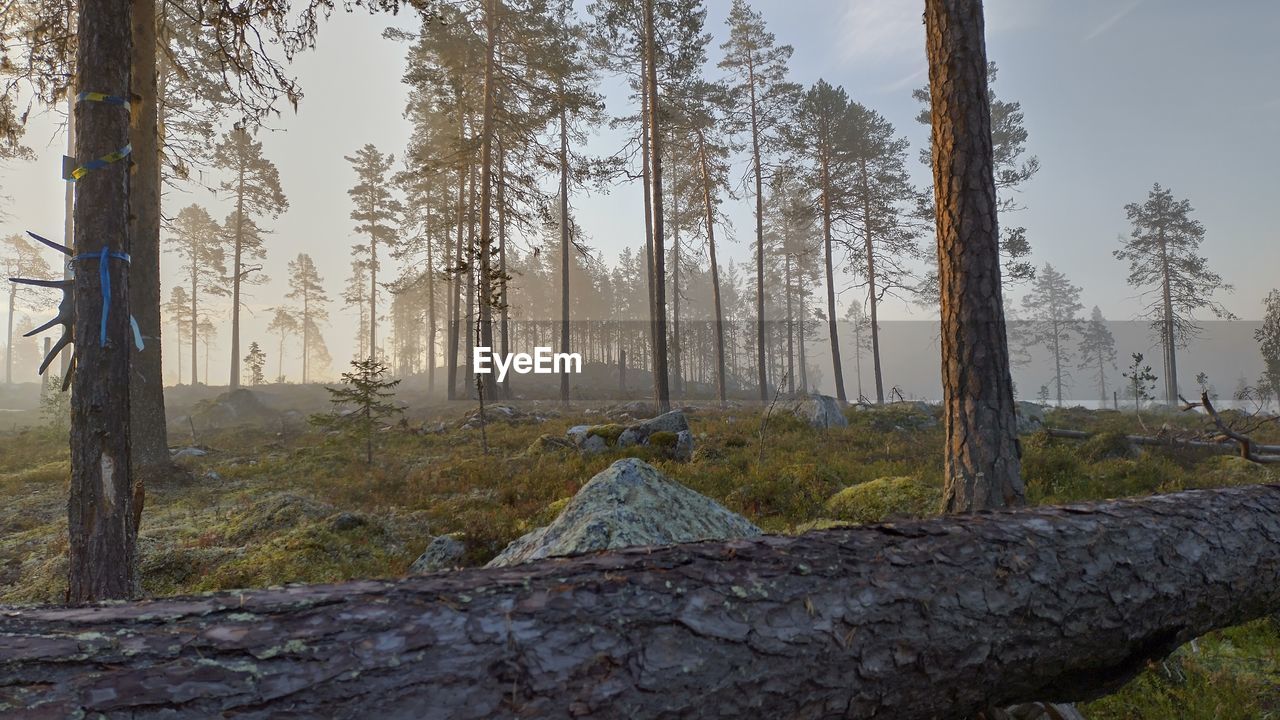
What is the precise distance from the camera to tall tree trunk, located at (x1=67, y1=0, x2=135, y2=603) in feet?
13.4

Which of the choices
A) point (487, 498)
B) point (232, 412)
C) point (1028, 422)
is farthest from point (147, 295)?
point (1028, 422)

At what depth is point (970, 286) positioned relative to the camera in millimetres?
4973

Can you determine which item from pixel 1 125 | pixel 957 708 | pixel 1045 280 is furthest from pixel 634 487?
Answer: pixel 1045 280

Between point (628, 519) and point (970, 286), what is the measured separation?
378 cm

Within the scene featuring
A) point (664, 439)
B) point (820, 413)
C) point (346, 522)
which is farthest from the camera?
point (820, 413)

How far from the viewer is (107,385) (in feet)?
13.7

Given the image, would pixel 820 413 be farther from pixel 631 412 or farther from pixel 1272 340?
pixel 1272 340

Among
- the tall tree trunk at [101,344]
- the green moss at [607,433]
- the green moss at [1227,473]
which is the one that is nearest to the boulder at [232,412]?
the green moss at [607,433]

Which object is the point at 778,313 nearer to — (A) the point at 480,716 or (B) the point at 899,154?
(B) the point at 899,154

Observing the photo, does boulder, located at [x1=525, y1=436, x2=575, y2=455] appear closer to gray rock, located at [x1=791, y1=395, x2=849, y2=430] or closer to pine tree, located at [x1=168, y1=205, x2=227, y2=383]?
gray rock, located at [x1=791, y1=395, x2=849, y2=430]

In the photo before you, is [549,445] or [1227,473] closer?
[1227,473]

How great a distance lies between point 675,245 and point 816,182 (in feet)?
43.9

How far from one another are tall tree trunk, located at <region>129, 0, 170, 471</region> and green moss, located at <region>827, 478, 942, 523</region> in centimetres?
1108

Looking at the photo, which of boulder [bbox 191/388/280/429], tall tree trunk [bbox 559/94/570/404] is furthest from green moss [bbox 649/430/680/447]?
boulder [bbox 191/388/280/429]
